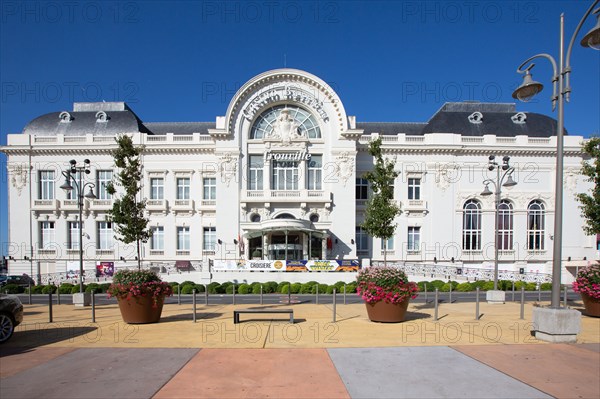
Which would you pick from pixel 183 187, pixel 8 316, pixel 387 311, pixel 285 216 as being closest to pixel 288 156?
pixel 285 216

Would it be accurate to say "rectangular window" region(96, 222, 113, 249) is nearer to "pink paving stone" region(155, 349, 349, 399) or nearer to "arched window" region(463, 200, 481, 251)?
"pink paving stone" region(155, 349, 349, 399)

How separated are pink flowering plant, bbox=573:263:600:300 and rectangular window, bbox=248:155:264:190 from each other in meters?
27.1

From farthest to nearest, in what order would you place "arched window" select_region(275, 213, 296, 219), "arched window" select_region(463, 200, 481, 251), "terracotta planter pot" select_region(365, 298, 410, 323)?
"arched window" select_region(463, 200, 481, 251)
"arched window" select_region(275, 213, 296, 219)
"terracotta planter pot" select_region(365, 298, 410, 323)

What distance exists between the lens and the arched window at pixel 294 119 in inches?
1385

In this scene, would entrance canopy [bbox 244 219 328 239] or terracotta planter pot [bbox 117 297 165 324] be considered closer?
terracotta planter pot [bbox 117 297 165 324]

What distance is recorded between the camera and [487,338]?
373 inches

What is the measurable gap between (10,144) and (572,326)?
1906 inches

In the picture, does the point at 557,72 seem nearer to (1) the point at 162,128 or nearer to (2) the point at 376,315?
(2) the point at 376,315

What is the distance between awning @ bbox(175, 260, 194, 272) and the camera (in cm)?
3466

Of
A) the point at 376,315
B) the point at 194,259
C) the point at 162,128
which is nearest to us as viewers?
the point at 376,315

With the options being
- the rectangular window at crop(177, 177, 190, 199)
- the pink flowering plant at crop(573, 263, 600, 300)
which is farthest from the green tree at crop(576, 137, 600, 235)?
the rectangular window at crop(177, 177, 190, 199)

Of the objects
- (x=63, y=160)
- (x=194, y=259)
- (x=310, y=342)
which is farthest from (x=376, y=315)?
(x=63, y=160)

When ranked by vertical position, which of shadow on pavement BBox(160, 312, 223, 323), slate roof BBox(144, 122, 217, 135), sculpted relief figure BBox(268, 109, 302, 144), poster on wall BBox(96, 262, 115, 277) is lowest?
poster on wall BBox(96, 262, 115, 277)

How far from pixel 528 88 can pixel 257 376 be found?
36.1ft
